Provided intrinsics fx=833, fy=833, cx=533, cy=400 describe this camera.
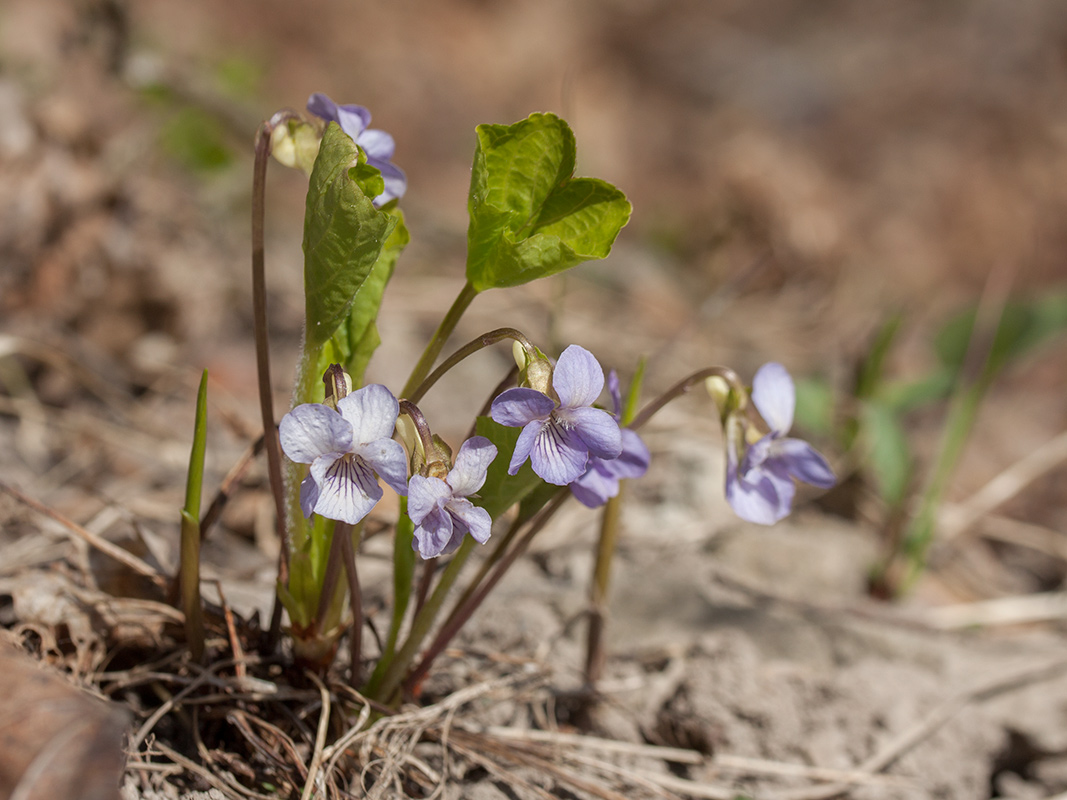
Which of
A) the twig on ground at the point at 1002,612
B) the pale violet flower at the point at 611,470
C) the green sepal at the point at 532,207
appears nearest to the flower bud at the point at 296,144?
the green sepal at the point at 532,207

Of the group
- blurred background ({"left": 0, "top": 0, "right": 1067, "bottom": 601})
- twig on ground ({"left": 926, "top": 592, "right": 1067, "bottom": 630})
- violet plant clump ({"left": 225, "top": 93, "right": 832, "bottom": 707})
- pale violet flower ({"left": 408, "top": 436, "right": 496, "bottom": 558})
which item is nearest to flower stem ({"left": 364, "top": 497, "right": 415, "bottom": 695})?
violet plant clump ({"left": 225, "top": 93, "right": 832, "bottom": 707})

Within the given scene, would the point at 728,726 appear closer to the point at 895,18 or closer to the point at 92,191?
the point at 92,191

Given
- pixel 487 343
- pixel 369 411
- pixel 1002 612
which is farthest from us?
pixel 1002 612

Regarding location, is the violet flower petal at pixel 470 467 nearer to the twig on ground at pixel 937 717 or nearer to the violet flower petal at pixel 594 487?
the violet flower petal at pixel 594 487

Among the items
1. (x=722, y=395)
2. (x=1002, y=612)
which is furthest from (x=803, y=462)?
(x=1002, y=612)

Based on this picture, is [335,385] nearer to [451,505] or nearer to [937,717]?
[451,505]
